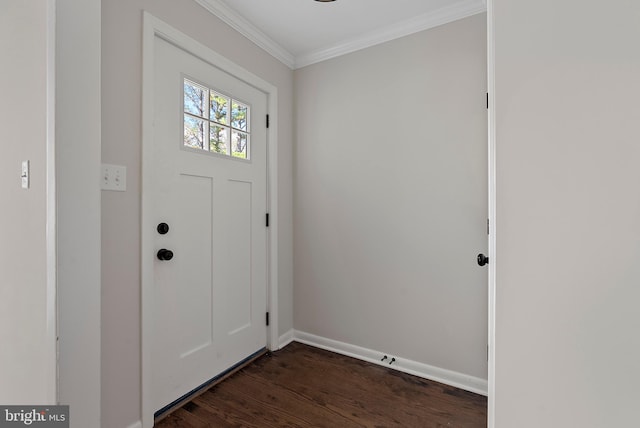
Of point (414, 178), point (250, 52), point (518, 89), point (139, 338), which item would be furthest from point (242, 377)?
point (250, 52)

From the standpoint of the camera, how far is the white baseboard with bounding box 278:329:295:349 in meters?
2.40

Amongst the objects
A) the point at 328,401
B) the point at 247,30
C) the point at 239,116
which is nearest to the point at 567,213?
the point at 328,401

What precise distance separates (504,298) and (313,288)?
192 cm

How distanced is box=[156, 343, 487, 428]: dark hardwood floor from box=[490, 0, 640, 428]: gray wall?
46.5 inches

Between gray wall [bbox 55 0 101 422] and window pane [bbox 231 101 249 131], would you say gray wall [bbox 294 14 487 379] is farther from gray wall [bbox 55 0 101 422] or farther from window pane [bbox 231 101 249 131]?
gray wall [bbox 55 0 101 422]

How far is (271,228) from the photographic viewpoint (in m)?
2.33

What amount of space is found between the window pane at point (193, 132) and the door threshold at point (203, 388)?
150cm

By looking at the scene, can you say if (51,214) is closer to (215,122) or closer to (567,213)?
(215,122)

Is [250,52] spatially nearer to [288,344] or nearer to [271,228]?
[271,228]

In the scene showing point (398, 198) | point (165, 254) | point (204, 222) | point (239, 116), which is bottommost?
point (165, 254)

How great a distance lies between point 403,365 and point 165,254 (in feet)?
5.72

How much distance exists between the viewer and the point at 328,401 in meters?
1.73

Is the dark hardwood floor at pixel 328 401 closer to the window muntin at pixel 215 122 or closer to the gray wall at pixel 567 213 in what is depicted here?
the gray wall at pixel 567 213

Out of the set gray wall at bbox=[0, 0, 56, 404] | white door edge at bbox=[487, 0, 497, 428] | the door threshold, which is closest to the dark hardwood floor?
the door threshold
